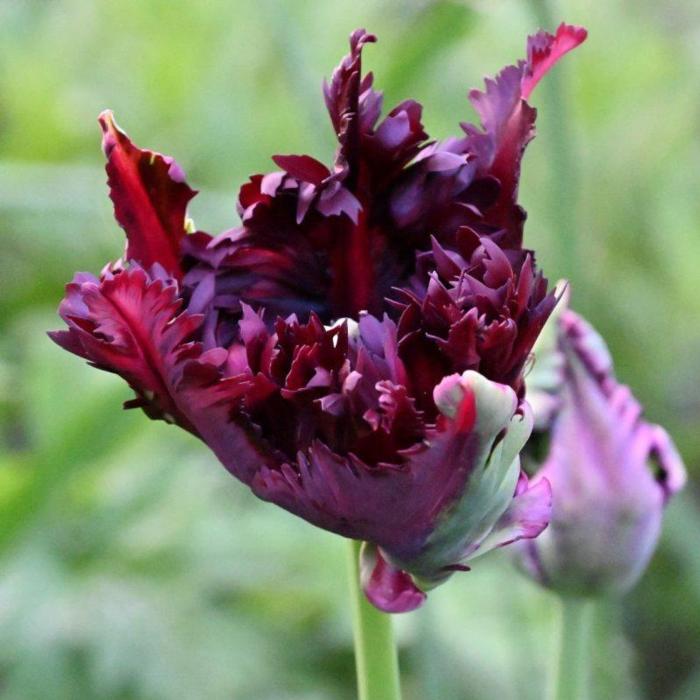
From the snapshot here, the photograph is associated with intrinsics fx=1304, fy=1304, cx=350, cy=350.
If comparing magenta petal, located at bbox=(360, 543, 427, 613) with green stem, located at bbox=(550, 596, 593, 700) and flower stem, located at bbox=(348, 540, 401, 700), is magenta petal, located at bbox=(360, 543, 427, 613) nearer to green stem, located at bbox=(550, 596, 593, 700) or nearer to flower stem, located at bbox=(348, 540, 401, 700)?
flower stem, located at bbox=(348, 540, 401, 700)

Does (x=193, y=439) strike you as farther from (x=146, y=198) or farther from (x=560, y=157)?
Result: (x=146, y=198)

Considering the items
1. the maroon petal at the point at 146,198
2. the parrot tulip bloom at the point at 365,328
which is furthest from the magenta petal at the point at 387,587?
the maroon petal at the point at 146,198

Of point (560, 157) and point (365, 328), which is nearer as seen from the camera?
point (365, 328)

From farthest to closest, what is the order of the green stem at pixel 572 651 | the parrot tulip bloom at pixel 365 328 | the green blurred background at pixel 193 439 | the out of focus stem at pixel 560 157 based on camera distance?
the green blurred background at pixel 193 439 → the out of focus stem at pixel 560 157 → the green stem at pixel 572 651 → the parrot tulip bloom at pixel 365 328

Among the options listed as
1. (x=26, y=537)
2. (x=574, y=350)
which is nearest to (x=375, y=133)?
(x=574, y=350)

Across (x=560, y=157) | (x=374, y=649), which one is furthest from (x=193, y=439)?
(x=374, y=649)

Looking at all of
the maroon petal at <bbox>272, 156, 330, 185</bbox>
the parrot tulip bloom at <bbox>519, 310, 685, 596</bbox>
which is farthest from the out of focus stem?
the maroon petal at <bbox>272, 156, 330, 185</bbox>

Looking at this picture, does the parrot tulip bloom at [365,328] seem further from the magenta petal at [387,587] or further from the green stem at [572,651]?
the green stem at [572,651]
